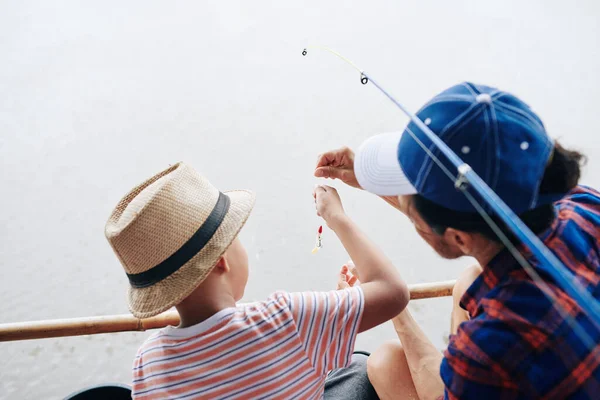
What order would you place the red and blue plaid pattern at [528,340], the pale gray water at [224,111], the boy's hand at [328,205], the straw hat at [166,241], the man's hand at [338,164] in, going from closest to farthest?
the red and blue plaid pattern at [528,340], the straw hat at [166,241], the boy's hand at [328,205], the man's hand at [338,164], the pale gray water at [224,111]

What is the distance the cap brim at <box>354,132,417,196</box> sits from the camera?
829 mm

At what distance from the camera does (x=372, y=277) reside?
87 cm

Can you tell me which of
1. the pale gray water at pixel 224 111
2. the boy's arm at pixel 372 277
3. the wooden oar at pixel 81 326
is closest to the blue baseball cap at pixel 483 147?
the boy's arm at pixel 372 277

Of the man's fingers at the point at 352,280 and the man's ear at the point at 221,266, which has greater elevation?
the man's ear at the point at 221,266

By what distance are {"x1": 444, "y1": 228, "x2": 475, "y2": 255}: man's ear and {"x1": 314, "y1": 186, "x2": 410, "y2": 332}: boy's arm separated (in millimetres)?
164

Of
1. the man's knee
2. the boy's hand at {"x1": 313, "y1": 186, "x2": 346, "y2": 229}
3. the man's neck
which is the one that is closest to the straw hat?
the boy's hand at {"x1": 313, "y1": 186, "x2": 346, "y2": 229}

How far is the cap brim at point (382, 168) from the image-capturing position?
2.72 ft

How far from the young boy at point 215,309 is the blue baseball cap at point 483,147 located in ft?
0.82

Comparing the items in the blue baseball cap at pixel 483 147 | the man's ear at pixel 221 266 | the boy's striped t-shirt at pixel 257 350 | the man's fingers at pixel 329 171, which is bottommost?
the boy's striped t-shirt at pixel 257 350

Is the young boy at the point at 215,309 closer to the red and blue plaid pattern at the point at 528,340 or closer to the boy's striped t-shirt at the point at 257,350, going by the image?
the boy's striped t-shirt at the point at 257,350

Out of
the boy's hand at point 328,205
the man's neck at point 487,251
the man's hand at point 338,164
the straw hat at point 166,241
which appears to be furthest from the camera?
the man's hand at point 338,164

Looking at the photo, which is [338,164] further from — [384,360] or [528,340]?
[528,340]

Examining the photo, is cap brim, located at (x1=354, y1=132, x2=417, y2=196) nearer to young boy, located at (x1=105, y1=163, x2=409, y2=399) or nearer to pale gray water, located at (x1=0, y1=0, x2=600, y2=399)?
young boy, located at (x1=105, y1=163, x2=409, y2=399)

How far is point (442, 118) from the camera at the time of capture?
2.29 feet
